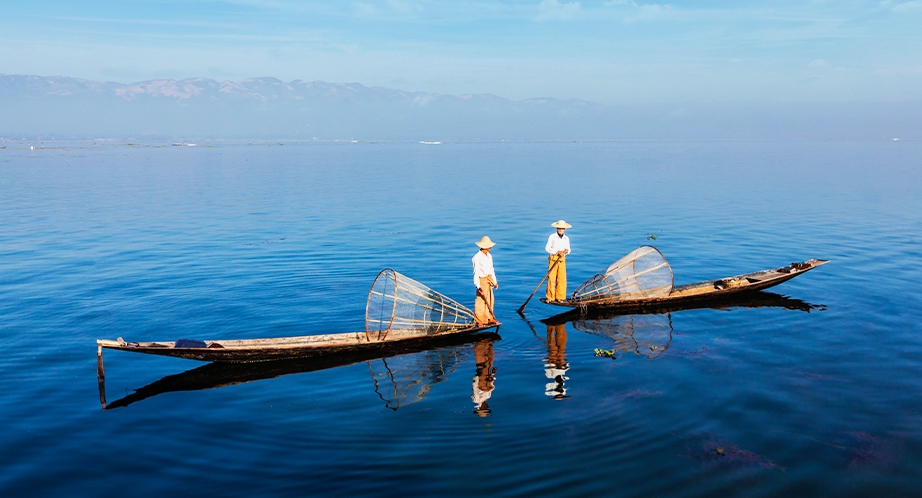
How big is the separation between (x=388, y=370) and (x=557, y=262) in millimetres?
6448

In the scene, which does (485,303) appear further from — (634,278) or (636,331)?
(634,278)

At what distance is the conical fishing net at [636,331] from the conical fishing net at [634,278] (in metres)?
0.88

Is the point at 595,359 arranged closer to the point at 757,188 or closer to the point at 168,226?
the point at 168,226

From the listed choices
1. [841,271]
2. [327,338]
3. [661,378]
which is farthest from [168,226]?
[841,271]

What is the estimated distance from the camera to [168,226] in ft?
118

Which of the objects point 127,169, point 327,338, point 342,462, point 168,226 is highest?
point 127,169

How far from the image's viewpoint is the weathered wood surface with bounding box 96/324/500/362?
14062mm

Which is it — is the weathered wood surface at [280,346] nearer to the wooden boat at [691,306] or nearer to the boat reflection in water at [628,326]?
the boat reflection in water at [628,326]

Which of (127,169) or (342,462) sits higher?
(127,169)

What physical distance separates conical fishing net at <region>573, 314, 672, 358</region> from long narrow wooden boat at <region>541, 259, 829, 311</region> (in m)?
0.55

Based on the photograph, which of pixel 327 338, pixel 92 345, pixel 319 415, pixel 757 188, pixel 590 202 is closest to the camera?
pixel 319 415

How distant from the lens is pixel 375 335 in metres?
16.0

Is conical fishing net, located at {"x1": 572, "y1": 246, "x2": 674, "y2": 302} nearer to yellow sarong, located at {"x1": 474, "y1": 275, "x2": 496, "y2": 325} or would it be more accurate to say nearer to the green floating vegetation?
yellow sarong, located at {"x1": 474, "y1": 275, "x2": 496, "y2": 325}

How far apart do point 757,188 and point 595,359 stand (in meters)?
48.1
